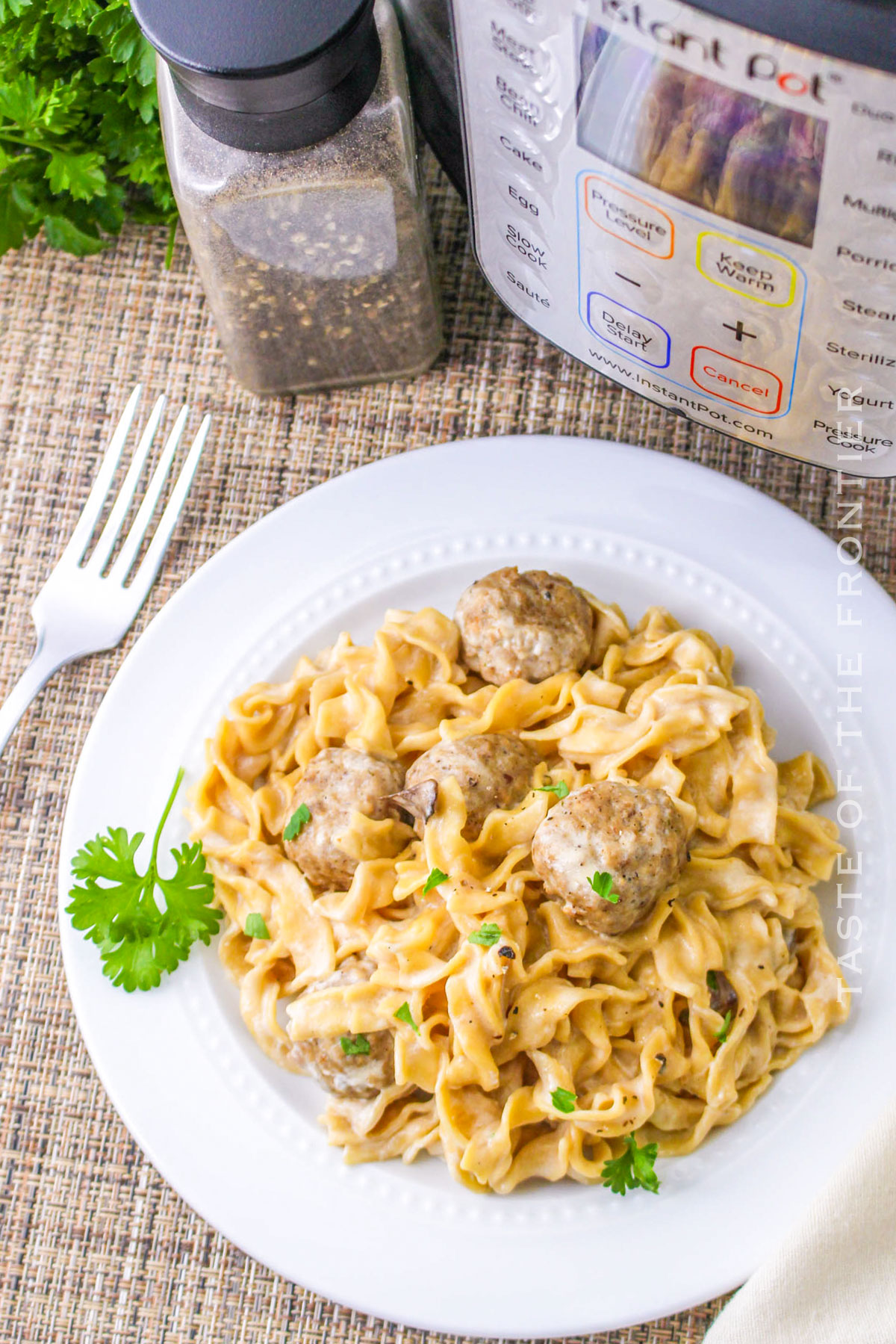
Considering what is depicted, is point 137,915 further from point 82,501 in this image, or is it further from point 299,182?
point 299,182

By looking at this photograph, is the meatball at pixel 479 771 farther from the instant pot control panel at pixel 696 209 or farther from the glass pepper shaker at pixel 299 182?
the glass pepper shaker at pixel 299 182

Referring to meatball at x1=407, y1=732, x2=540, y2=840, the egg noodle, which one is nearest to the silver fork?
the egg noodle

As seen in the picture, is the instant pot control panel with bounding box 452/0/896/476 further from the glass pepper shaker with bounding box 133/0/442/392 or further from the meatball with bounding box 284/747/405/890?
the meatball with bounding box 284/747/405/890

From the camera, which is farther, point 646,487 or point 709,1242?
point 646,487

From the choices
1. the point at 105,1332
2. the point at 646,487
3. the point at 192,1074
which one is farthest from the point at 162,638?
the point at 105,1332

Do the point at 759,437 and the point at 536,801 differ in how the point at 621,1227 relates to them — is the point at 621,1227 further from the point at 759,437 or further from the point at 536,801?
the point at 759,437

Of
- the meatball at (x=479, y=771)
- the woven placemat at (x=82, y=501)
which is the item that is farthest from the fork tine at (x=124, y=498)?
the meatball at (x=479, y=771)
